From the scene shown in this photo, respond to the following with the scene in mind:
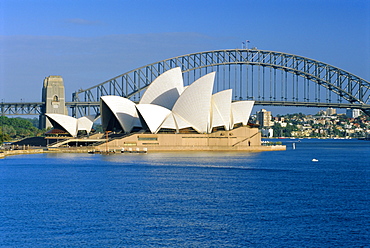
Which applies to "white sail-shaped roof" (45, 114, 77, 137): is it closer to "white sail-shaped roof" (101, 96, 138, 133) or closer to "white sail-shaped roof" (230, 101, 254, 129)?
"white sail-shaped roof" (101, 96, 138, 133)

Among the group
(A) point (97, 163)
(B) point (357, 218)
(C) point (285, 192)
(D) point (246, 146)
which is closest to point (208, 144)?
(D) point (246, 146)

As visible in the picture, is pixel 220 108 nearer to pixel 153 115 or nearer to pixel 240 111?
pixel 240 111

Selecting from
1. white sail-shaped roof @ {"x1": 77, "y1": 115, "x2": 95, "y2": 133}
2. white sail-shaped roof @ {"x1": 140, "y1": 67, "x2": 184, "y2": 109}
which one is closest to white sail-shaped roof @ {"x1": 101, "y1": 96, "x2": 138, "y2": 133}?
white sail-shaped roof @ {"x1": 140, "y1": 67, "x2": 184, "y2": 109}

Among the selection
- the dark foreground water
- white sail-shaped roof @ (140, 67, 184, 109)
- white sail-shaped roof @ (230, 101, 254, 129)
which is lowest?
the dark foreground water

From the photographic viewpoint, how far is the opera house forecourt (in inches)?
3071

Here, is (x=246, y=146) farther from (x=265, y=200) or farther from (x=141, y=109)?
(x=265, y=200)

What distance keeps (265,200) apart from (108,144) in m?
48.1

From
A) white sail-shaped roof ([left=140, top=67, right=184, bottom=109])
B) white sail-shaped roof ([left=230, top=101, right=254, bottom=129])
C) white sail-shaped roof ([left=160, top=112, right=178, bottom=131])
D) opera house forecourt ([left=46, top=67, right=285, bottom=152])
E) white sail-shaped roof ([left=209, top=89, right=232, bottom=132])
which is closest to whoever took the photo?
opera house forecourt ([left=46, top=67, right=285, bottom=152])

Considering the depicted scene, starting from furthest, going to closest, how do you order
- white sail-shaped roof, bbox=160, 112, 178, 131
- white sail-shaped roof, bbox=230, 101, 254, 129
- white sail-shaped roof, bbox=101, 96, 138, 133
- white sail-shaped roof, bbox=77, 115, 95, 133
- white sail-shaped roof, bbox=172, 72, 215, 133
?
white sail-shaped roof, bbox=77, 115, 95, 133, white sail-shaped roof, bbox=230, 101, 254, 129, white sail-shaped roof, bbox=101, 96, 138, 133, white sail-shaped roof, bbox=160, 112, 178, 131, white sail-shaped roof, bbox=172, 72, 215, 133

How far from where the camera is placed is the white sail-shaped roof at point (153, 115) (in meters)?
78.0

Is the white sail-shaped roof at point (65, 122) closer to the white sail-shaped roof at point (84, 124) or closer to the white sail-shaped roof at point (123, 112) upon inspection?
the white sail-shaped roof at point (84, 124)

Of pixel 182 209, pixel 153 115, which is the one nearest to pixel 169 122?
pixel 153 115

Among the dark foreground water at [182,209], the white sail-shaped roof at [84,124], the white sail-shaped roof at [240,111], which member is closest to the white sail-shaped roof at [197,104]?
the white sail-shaped roof at [240,111]

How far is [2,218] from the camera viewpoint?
2588cm
